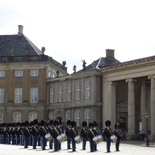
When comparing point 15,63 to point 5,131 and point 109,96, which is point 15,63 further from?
point 5,131

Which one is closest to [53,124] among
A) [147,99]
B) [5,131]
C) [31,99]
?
[5,131]

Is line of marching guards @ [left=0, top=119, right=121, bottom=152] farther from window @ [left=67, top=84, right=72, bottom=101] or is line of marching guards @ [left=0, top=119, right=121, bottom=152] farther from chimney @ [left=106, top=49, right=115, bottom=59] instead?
chimney @ [left=106, top=49, right=115, bottom=59]

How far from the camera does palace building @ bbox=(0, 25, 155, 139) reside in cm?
4612

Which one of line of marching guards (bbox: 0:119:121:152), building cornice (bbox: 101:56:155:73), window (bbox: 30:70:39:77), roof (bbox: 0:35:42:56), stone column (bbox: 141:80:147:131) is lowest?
line of marching guards (bbox: 0:119:121:152)

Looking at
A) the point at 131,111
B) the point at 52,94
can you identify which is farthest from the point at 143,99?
the point at 52,94

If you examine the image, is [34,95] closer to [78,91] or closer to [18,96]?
[18,96]

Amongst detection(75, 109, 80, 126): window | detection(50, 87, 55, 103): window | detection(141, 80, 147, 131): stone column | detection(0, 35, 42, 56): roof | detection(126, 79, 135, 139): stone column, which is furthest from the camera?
detection(0, 35, 42, 56): roof

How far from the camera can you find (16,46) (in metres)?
62.5

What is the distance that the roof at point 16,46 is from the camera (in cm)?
6100

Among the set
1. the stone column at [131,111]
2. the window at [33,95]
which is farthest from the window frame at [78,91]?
the stone column at [131,111]

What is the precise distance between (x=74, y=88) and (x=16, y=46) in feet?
45.0

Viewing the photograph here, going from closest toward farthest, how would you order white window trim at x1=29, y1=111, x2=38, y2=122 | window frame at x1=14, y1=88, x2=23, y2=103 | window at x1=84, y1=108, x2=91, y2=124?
window at x1=84, y1=108, x2=91, y2=124, white window trim at x1=29, y1=111, x2=38, y2=122, window frame at x1=14, y1=88, x2=23, y2=103

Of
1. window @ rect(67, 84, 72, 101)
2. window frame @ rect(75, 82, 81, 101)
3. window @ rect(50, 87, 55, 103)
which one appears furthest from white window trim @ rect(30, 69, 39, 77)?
window frame @ rect(75, 82, 81, 101)

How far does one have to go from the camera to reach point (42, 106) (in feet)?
189
